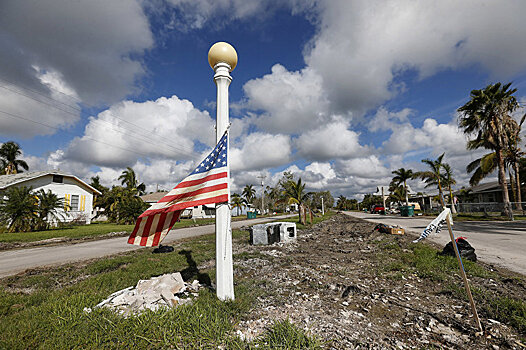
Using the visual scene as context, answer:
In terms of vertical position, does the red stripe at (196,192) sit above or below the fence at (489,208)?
above

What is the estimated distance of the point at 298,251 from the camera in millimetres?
9102

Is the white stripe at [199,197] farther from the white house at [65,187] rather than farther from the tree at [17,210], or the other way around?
the white house at [65,187]

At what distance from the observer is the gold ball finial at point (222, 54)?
4.36 m

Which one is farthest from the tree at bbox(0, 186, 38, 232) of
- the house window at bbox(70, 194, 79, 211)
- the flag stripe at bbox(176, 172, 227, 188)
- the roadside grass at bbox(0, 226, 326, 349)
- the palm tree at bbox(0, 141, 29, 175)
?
the palm tree at bbox(0, 141, 29, 175)

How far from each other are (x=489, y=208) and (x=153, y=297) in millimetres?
32250

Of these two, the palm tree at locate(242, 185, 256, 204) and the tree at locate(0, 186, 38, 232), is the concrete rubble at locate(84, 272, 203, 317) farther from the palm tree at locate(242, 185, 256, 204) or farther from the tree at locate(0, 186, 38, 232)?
the palm tree at locate(242, 185, 256, 204)

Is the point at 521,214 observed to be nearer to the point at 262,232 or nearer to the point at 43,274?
the point at 262,232

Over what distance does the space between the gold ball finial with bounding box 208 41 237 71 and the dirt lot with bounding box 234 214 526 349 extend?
435 centimetres

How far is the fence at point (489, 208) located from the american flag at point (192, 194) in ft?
89.8

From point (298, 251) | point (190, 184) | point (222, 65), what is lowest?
point (298, 251)

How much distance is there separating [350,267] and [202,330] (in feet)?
15.7

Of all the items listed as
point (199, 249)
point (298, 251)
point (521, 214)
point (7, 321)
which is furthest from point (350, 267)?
point (521, 214)

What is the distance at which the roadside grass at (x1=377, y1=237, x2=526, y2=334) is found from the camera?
347cm

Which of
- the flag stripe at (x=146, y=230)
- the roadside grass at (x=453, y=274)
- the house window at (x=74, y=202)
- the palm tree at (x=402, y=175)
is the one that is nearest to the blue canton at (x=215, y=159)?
the flag stripe at (x=146, y=230)
